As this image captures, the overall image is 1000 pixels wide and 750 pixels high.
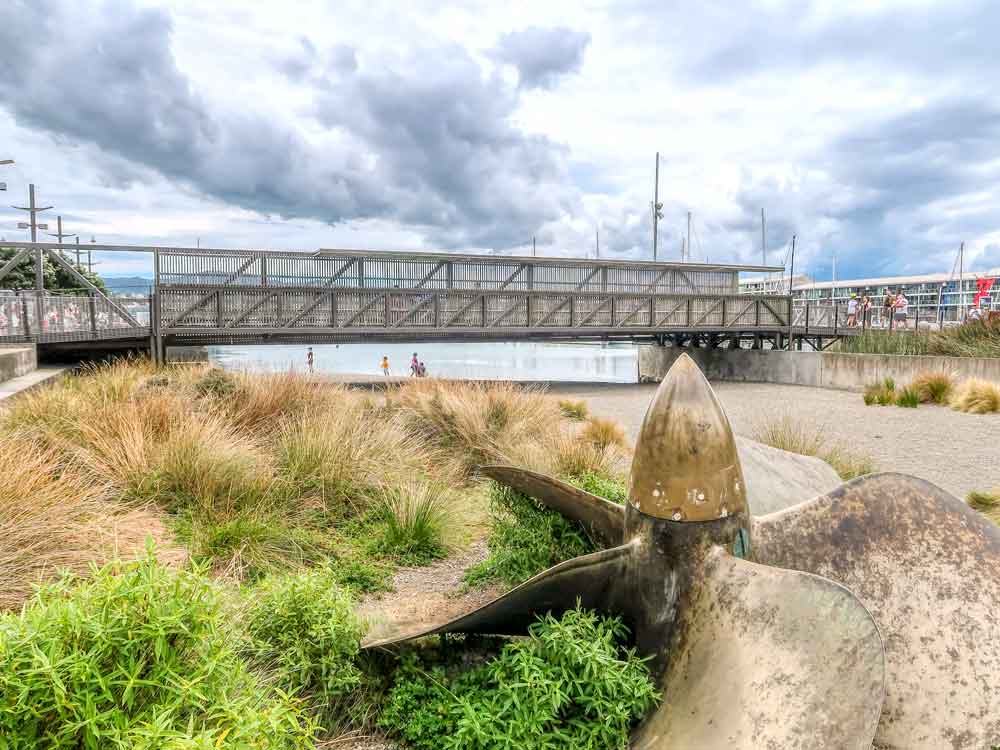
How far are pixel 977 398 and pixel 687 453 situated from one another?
14.6 m

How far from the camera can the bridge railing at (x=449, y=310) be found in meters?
18.5

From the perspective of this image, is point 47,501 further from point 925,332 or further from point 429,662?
point 925,332

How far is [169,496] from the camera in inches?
212

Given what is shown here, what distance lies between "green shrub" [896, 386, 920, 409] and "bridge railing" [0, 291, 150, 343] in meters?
18.8

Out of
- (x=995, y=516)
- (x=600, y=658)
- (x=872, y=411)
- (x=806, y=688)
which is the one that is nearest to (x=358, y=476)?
(x=600, y=658)

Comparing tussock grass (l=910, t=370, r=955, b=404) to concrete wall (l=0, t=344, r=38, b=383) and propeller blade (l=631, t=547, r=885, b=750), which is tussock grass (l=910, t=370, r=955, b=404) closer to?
propeller blade (l=631, t=547, r=885, b=750)

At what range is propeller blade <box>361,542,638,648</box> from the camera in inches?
114

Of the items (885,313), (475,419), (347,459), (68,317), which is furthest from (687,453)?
(885,313)

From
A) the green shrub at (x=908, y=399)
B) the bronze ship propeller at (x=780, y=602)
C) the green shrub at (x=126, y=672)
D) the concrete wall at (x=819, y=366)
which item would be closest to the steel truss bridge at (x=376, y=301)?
the concrete wall at (x=819, y=366)

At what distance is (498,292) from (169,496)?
16845 mm

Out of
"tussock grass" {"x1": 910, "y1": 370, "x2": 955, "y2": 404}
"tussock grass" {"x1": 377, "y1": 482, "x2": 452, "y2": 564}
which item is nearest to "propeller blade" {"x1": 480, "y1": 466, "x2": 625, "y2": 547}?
"tussock grass" {"x1": 377, "y1": 482, "x2": 452, "y2": 564}

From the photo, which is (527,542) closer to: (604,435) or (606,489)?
(606,489)

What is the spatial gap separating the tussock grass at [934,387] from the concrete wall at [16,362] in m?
18.3

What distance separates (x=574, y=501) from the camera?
354cm
